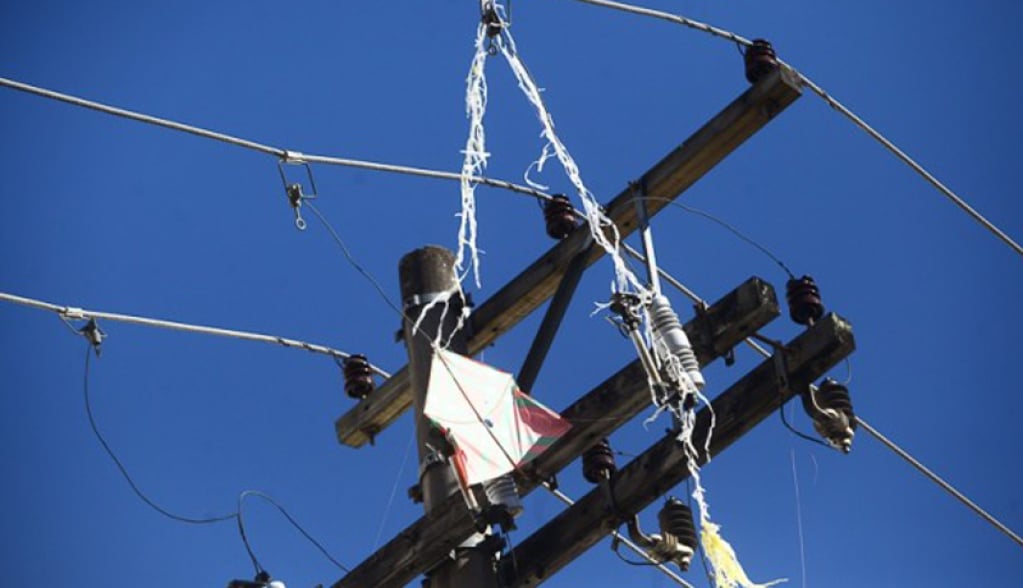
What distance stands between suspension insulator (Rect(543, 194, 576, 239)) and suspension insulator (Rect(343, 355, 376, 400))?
145 cm

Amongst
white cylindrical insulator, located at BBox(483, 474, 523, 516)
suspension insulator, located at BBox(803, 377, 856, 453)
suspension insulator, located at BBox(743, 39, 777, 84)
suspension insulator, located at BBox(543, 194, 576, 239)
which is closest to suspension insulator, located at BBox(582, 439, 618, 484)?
white cylindrical insulator, located at BBox(483, 474, 523, 516)

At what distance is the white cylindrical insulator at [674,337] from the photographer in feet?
22.4

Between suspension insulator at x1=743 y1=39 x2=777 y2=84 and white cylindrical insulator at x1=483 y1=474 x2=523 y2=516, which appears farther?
suspension insulator at x1=743 y1=39 x2=777 y2=84

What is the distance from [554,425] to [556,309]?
0.81 metres

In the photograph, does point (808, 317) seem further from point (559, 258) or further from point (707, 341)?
point (559, 258)

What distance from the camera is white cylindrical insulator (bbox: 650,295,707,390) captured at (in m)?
6.84

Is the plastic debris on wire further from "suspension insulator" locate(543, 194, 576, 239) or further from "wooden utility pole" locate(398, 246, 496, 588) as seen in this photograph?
"suspension insulator" locate(543, 194, 576, 239)

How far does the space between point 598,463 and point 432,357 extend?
1.02m

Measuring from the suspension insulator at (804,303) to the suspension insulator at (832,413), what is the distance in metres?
0.30

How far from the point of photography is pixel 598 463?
729 cm

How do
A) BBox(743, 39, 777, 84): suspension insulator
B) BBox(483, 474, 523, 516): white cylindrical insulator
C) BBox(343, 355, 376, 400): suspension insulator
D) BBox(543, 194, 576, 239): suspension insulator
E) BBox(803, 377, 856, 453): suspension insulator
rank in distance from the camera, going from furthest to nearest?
BBox(343, 355, 376, 400): suspension insulator → BBox(543, 194, 576, 239): suspension insulator → BBox(743, 39, 777, 84): suspension insulator → BBox(483, 474, 523, 516): white cylindrical insulator → BBox(803, 377, 856, 453): suspension insulator

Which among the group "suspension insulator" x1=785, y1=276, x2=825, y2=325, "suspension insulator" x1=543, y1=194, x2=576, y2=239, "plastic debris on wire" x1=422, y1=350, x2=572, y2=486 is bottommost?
"suspension insulator" x1=785, y1=276, x2=825, y2=325

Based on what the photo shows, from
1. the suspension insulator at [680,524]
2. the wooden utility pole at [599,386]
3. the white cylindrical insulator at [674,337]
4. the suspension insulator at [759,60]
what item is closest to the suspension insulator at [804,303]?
the wooden utility pole at [599,386]

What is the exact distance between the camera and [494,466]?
719 cm
